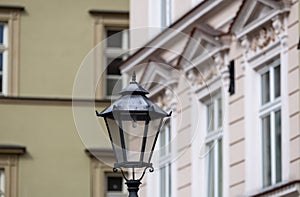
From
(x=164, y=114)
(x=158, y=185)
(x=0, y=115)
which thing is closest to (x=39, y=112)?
(x=0, y=115)

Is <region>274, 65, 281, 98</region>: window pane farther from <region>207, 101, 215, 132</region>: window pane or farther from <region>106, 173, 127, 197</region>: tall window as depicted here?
<region>106, 173, 127, 197</region>: tall window

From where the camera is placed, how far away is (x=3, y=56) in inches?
1105

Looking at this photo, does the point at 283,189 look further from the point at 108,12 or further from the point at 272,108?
the point at 108,12

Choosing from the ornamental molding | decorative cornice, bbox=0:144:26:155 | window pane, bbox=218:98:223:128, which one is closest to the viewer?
the ornamental molding

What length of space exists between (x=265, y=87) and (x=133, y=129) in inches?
292

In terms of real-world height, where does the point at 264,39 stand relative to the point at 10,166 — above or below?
below

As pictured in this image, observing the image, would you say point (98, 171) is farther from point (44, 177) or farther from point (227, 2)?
point (227, 2)

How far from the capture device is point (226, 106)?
18.0 metres

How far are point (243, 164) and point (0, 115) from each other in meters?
11.2

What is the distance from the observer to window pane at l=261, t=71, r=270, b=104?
55.8 feet

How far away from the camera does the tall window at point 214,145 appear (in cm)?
1853

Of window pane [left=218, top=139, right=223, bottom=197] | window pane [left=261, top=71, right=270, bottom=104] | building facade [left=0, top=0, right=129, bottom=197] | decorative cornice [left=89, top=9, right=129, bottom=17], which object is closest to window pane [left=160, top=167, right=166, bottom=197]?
window pane [left=218, top=139, right=223, bottom=197]

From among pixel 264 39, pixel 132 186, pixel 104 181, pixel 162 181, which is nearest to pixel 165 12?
pixel 162 181

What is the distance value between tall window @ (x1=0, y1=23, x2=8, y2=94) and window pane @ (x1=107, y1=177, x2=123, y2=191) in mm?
2574
